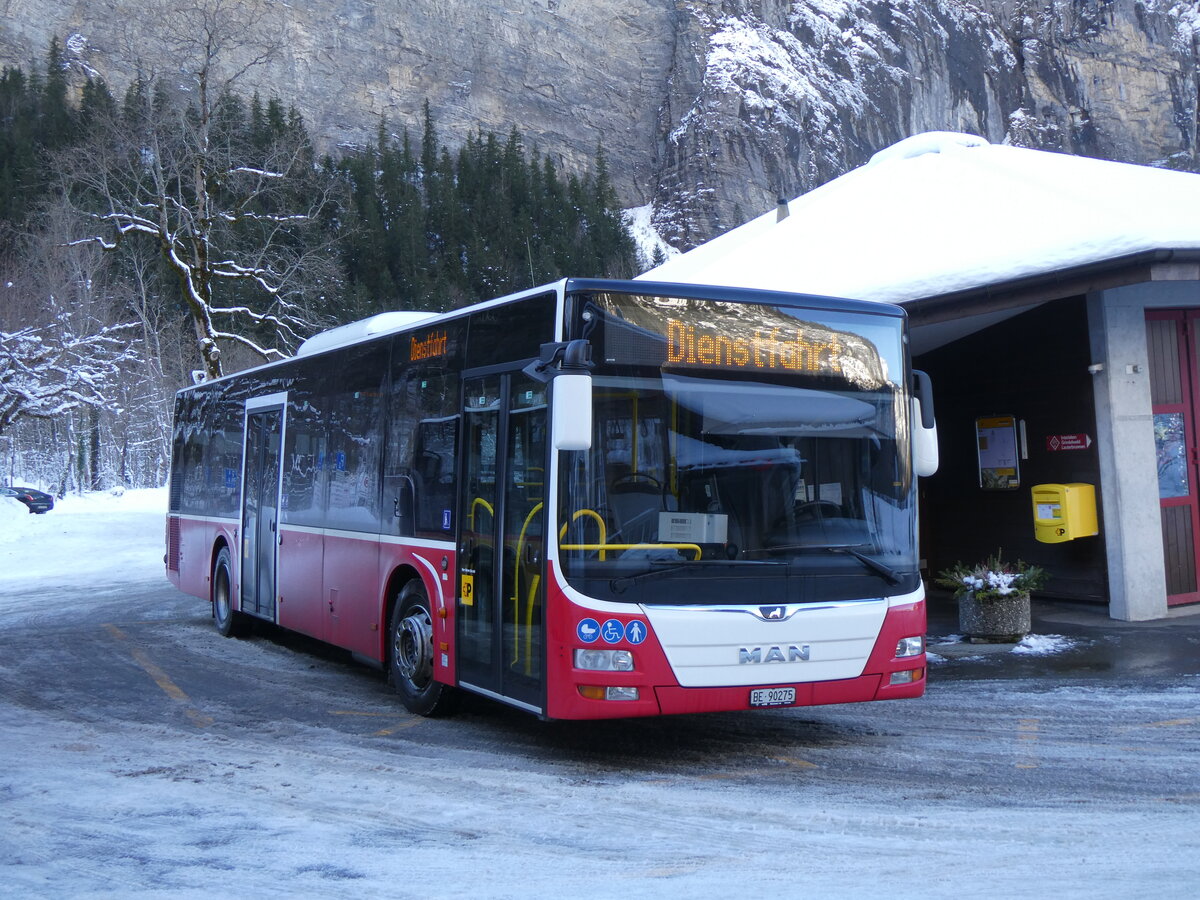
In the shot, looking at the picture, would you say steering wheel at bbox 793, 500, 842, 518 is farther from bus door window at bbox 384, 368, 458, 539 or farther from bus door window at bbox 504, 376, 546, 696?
bus door window at bbox 384, 368, 458, 539

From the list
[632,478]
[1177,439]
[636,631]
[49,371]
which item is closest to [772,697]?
[636,631]

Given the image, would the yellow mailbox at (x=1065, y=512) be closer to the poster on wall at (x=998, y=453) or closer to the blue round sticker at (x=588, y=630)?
the poster on wall at (x=998, y=453)

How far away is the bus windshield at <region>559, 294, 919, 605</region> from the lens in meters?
6.20

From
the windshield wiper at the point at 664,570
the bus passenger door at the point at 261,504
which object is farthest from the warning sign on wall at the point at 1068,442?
the bus passenger door at the point at 261,504

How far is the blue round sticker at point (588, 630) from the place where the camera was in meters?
6.14

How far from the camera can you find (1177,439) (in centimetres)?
1195

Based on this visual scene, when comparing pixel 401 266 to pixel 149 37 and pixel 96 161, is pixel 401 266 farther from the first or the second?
pixel 96 161

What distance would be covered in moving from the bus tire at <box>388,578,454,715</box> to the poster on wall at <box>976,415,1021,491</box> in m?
7.65

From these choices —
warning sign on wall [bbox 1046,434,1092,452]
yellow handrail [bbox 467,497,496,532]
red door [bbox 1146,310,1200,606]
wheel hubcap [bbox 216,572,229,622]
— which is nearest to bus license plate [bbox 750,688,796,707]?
yellow handrail [bbox 467,497,496,532]

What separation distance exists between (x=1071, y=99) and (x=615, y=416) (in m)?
111

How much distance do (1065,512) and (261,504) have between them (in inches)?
314

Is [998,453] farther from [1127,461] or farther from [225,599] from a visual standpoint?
[225,599]

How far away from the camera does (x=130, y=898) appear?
452 centimetres

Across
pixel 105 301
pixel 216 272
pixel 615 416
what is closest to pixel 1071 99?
pixel 105 301
